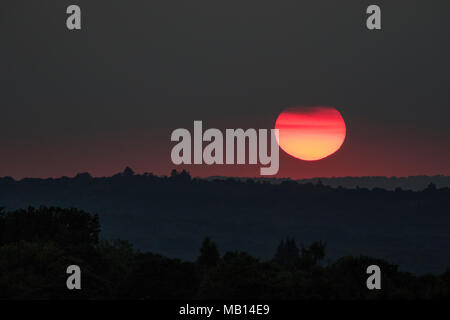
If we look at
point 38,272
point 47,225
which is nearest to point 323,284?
point 38,272

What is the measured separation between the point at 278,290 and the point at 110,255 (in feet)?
156

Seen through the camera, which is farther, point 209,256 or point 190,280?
point 209,256

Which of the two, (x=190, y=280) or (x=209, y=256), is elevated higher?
(x=209, y=256)

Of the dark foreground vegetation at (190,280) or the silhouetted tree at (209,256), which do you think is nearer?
the dark foreground vegetation at (190,280)

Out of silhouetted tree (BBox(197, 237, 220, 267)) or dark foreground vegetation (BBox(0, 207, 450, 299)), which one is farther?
silhouetted tree (BBox(197, 237, 220, 267))

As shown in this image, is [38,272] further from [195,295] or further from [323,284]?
[323,284]

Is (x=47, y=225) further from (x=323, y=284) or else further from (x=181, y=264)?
(x=323, y=284)
